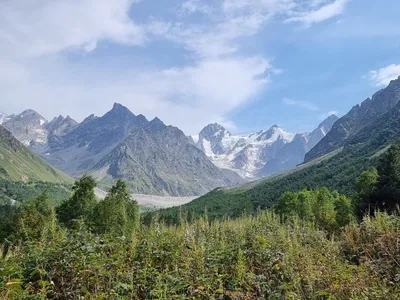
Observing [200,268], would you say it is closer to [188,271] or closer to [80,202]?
[188,271]

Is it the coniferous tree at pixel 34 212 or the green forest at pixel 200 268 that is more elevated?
the coniferous tree at pixel 34 212

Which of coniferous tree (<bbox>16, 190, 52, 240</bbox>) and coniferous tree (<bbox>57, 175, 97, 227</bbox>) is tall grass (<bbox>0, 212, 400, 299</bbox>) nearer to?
coniferous tree (<bbox>16, 190, 52, 240</bbox>)

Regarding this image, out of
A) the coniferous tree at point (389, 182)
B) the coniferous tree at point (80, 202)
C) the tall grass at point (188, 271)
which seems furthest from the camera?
the coniferous tree at point (80, 202)

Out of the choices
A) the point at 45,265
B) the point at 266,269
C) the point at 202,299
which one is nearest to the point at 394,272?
the point at 266,269

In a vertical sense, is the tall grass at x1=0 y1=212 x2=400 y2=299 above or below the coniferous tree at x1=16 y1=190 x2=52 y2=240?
below

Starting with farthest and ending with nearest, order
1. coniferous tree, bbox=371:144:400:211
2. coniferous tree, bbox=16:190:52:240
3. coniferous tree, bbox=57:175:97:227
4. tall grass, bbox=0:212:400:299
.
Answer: coniferous tree, bbox=57:175:97:227, coniferous tree, bbox=371:144:400:211, coniferous tree, bbox=16:190:52:240, tall grass, bbox=0:212:400:299

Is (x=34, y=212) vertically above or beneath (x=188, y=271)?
above

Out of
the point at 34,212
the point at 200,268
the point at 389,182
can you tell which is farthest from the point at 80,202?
the point at 200,268

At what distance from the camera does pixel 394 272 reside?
9.09 meters

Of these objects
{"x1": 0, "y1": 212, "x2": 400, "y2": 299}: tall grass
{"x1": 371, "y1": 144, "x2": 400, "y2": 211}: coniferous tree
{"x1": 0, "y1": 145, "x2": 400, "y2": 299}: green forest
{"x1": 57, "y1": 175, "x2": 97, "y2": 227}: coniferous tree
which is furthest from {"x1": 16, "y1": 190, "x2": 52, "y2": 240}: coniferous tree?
{"x1": 371, "y1": 144, "x2": 400, "y2": 211}: coniferous tree

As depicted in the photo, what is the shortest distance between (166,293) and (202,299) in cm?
87

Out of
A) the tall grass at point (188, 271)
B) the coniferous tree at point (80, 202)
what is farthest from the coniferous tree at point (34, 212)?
the tall grass at point (188, 271)

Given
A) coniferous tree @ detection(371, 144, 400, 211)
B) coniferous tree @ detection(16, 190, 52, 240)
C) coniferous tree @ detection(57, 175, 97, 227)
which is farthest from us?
coniferous tree @ detection(57, 175, 97, 227)

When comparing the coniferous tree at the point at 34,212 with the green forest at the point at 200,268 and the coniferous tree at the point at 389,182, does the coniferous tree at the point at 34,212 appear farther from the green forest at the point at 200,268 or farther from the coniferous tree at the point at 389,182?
the coniferous tree at the point at 389,182
